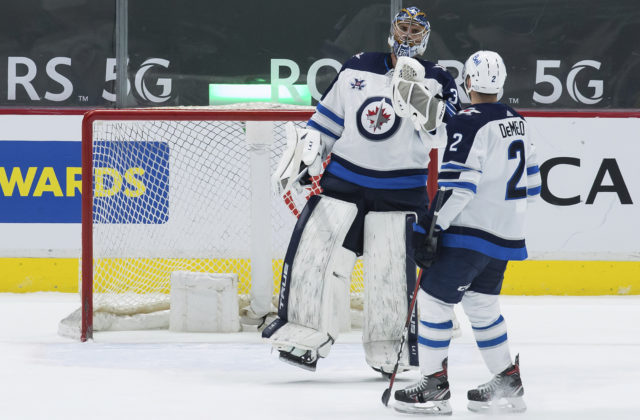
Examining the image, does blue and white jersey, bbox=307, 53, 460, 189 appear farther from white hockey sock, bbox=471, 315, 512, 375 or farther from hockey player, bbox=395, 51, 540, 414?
white hockey sock, bbox=471, 315, 512, 375

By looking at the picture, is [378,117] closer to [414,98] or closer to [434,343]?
[414,98]

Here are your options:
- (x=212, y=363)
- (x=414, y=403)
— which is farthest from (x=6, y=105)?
(x=414, y=403)

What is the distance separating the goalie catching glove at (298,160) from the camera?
4.25 metres

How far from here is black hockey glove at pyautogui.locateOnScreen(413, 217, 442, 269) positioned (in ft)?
12.0

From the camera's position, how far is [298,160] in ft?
14.0

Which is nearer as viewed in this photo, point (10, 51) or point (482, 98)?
point (482, 98)

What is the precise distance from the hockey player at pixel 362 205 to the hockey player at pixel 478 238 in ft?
1.57

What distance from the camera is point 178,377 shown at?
171 inches

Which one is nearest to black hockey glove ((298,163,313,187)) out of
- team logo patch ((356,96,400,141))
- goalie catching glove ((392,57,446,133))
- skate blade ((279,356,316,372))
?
team logo patch ((356,96,400,141))

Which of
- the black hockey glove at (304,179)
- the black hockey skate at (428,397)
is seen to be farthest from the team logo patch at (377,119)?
the black hockey skate at (428,397)

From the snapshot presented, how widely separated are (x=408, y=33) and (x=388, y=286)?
903 millimetres

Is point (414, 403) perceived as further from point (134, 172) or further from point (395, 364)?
point (134, 172)

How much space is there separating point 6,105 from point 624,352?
3529 millimetres

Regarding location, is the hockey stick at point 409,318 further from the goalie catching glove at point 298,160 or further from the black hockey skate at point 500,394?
the goalie catching glove at point 298,160
